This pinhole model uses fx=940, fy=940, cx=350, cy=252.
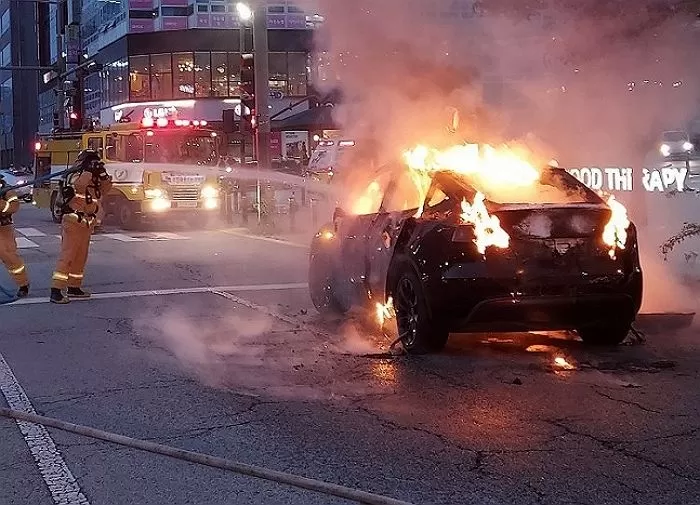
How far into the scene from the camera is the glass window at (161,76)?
4325cm

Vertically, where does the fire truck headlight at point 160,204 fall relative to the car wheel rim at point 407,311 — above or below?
above

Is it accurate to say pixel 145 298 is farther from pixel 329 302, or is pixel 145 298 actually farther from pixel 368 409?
pixel 368 409

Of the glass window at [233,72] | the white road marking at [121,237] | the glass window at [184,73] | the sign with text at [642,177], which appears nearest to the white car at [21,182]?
the white road marking at [121,237]

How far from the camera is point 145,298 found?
10281 mm

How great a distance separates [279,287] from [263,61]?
8.77 m

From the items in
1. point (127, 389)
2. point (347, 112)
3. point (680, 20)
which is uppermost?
point (680, 20)

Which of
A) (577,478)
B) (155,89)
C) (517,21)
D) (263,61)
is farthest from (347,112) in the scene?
(155,89)

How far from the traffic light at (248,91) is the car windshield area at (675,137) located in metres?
9.11

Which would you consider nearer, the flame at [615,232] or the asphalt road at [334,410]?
the asphalt road at [334,410]

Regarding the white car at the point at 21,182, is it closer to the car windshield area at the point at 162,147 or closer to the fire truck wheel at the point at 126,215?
the fire truck wheel at the point at 126,215

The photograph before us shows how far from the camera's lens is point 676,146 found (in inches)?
463

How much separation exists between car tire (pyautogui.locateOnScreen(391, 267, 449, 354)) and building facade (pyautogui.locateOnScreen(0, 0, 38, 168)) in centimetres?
7282

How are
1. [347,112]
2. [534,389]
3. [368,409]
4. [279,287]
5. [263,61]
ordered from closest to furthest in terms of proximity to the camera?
[368,409], [534,389], [347,112], [279,287], [263,61]

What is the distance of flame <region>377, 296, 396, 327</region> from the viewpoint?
707 centimetres
